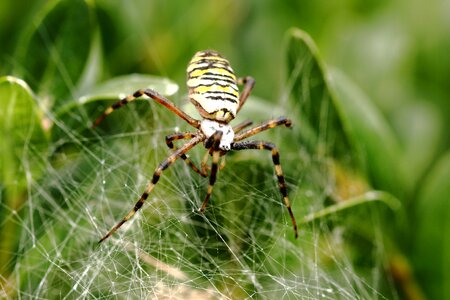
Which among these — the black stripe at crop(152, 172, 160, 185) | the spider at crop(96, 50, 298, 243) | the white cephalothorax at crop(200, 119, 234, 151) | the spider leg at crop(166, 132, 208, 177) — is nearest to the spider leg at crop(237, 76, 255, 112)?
the spider at crop(96, 50, 298, 243)

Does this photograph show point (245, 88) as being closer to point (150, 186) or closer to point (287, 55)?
point (287, 55)

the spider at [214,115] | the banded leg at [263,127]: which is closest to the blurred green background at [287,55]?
the banded leg at [263,127]

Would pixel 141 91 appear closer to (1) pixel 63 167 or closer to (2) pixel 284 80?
(1) pixel 63 167

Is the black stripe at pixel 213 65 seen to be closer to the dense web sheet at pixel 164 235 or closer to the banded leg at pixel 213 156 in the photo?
the banded leg at pixel 213 156

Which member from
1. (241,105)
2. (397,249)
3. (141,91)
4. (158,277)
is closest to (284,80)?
(241,105)

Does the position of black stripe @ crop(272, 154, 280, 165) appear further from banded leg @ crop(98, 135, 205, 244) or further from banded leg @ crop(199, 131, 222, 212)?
banded leg @ crop(98, 135, 205, 244)
